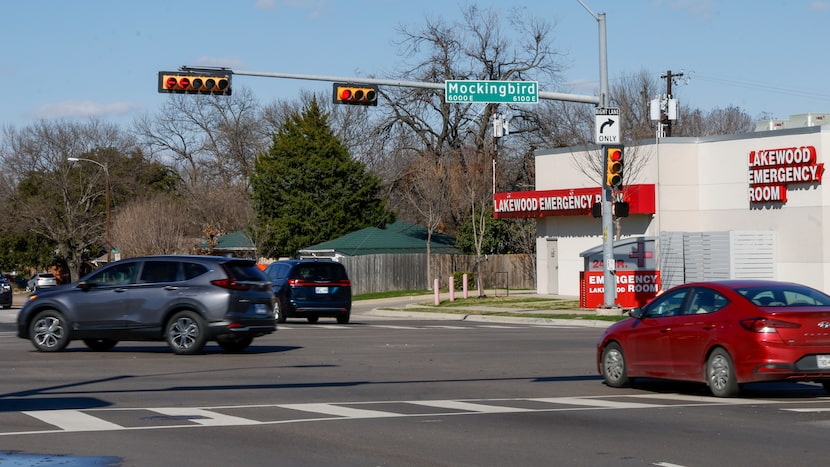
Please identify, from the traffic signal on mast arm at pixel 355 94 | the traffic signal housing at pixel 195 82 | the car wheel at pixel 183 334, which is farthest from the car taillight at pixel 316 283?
the car wheel at pixel 183 334

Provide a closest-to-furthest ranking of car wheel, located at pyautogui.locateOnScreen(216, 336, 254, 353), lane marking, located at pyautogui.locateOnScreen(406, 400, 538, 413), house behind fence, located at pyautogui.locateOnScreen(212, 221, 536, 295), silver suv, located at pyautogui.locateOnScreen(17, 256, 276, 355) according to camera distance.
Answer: lane marking, located at pyautogui.locateOnScreen(406, 400, 538, 413) → silver suv, located at pyautogui.locateOnScreen(17, 256, 276, 355) → car wheel, located at pyautogui.locateOnScreen(216, 336, 254, 353) → house behind fence, located at pyautogui.locateOnScreen(212, 221, 536, 295)

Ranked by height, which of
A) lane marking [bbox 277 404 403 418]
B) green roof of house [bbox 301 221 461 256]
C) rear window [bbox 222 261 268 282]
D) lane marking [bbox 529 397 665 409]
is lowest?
lane marking [bbox 529 397 665 409]

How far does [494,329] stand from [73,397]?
17.8m

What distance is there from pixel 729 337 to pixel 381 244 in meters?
48.0

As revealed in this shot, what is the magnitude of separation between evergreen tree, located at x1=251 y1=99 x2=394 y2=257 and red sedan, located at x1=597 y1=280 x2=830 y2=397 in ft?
172

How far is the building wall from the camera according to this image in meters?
38.0

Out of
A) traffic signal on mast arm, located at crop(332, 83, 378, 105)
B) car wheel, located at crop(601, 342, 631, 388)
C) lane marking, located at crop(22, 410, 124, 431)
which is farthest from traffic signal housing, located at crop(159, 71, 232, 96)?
lane marking, located at crop(22, 410, 124, 431)

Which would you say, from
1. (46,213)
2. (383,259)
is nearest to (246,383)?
(383,259)

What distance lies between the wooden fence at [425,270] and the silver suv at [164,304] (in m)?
36.4

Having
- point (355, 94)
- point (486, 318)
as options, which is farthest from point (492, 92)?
point (486, 318)

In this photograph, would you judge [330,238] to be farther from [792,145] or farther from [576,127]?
[792,145]

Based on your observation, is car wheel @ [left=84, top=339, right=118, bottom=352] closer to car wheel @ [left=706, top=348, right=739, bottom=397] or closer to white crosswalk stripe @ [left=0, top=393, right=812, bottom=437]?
white crosswalk stripe @ [left=0, top=393, right=812, bottom=437]

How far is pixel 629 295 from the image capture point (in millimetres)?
36156

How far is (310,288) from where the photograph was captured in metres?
32.2
